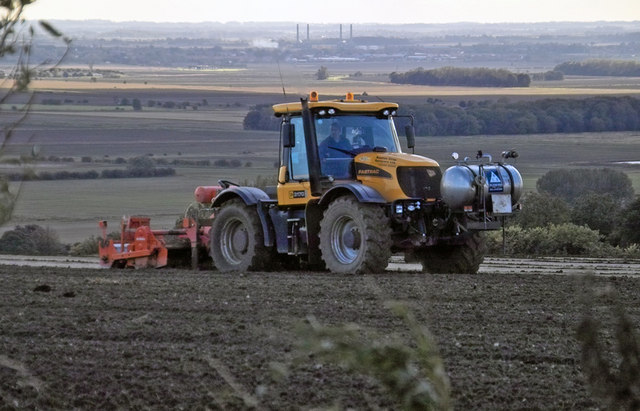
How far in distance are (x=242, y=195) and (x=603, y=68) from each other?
497 feet

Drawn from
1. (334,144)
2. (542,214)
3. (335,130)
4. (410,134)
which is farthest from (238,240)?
(542,214)

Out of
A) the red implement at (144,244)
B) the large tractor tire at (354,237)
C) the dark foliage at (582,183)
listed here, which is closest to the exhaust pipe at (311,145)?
the large tractor tire at (354,237)

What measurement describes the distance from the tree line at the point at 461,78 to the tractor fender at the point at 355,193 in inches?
4418

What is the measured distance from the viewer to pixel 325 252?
16266 millimetres

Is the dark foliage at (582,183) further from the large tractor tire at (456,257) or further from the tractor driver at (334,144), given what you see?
the tractor driver at (334,144)

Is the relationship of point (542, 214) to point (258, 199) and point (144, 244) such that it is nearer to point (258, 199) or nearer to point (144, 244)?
point (144, 244)

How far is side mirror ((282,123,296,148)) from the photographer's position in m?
16.2

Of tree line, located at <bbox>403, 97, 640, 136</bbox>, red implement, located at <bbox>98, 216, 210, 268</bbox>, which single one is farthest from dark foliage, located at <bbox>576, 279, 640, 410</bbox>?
tree line, located at <bbox>403, 97, 640, 136</bbox>

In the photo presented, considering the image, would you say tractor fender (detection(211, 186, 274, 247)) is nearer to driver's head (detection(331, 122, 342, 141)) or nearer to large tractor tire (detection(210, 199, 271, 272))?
large tractor tire (detection(210, 199, 271, 272))

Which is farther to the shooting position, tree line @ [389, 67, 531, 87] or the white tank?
tree line @ [389, 67, 531, 87]

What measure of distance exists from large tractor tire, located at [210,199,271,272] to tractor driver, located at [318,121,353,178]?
1.53 meters

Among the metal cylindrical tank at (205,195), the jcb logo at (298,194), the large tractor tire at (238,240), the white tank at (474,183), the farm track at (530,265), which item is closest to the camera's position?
the white tank at (474,183)

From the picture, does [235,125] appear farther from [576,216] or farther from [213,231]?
[213,231]

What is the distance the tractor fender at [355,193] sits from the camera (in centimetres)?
1548
